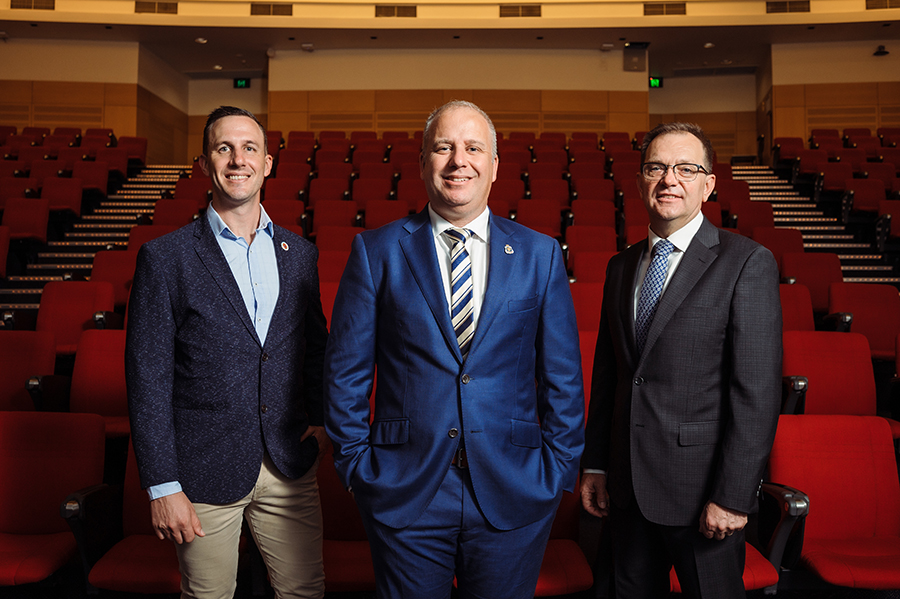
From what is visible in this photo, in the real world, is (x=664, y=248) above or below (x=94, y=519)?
above

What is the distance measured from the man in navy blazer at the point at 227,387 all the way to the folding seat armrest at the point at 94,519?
1.24 feet

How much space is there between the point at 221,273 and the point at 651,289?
785mm

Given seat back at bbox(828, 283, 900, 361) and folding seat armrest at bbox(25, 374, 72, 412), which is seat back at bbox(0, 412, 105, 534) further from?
seat back at bbox(828, 283, 900, 361)

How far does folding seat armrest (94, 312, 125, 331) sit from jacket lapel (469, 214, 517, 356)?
2.09 meters

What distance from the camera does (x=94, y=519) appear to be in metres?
1.33

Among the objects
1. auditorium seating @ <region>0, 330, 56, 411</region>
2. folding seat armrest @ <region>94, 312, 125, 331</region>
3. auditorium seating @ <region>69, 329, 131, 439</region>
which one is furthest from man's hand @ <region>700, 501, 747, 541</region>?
folding seat armrest @ <region>94, 312, 125, 331</region>

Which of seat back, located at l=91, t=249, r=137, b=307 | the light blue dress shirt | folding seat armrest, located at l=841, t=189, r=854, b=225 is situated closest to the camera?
the light blue dress shirt

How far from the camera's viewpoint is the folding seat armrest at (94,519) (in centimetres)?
127

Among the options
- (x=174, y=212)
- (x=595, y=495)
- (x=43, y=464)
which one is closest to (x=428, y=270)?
(x=595, y=495)

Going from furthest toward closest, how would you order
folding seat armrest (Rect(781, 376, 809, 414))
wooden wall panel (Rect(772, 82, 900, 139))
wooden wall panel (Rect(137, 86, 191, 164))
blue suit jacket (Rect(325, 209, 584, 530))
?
wooden wall panel (Rect(137, 86, 191, 164)) < wooden wall panel (Rect(772, 82, 900, 139)) < folding seat armrest (Rect(781, 376, 809, 414)) < blue suit jacket (Rect(325, 209, 584, 530))

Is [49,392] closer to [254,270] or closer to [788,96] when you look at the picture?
[254,270]

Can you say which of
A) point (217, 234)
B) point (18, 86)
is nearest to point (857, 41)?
point (217, 234)

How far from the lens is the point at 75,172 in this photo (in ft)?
17.5

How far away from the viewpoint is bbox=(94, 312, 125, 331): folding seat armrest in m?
2.44
